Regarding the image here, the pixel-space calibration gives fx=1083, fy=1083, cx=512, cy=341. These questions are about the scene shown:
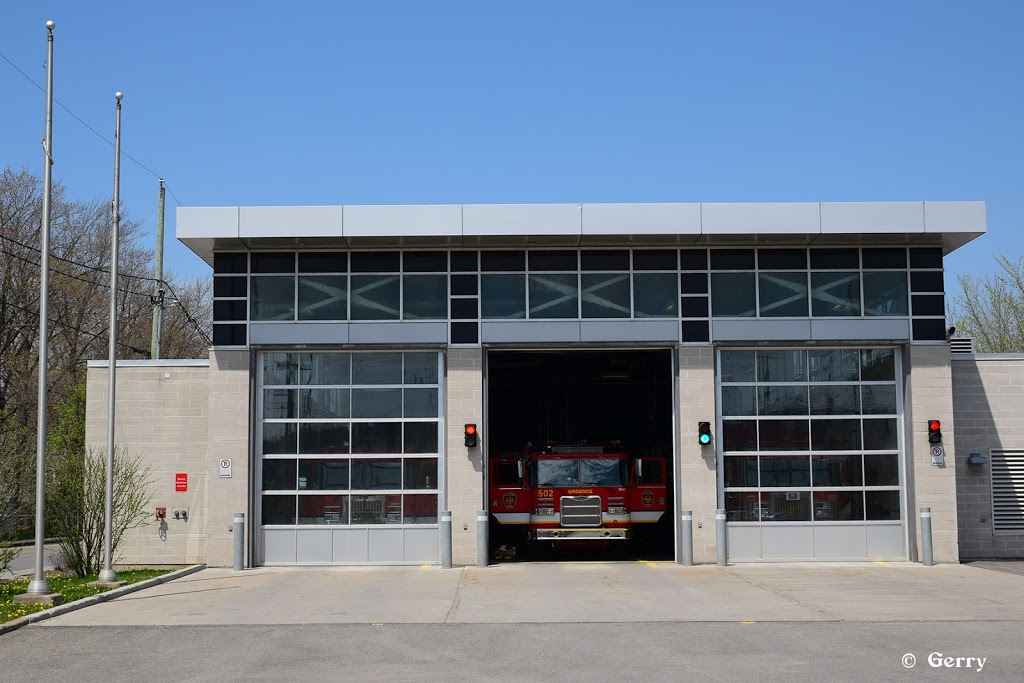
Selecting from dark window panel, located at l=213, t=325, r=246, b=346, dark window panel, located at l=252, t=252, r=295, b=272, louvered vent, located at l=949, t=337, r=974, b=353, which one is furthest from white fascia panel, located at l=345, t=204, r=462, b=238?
louvered vent, located at l=949, t=337, r=974, b=353

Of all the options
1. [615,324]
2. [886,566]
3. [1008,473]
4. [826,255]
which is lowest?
[886,566]

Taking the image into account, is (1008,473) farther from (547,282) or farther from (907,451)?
(547,282)

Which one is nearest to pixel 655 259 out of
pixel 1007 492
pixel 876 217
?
pixel 876 217

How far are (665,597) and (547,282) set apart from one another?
7.48 meters

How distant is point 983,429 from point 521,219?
35.0ft

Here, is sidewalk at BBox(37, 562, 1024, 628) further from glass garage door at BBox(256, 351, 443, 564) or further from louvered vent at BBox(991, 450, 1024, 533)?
louvered vent at BBox(991, 450, 1024, 533)

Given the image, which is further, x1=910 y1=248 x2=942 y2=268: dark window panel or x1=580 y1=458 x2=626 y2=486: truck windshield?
x1=580 y1=458 x2=626 y2=486: truck windshield

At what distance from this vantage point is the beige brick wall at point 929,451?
21250mm

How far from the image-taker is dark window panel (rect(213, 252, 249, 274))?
2186cm

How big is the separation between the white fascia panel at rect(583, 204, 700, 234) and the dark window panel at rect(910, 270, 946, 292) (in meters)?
4.70

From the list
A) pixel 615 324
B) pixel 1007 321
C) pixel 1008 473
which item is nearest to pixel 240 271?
pixel 615 324

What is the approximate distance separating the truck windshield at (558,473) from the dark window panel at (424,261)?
5309 mm

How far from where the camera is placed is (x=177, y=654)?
1230 centimetres

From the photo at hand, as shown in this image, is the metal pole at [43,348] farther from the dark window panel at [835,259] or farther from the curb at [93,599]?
the dark window panel at [835,259]
